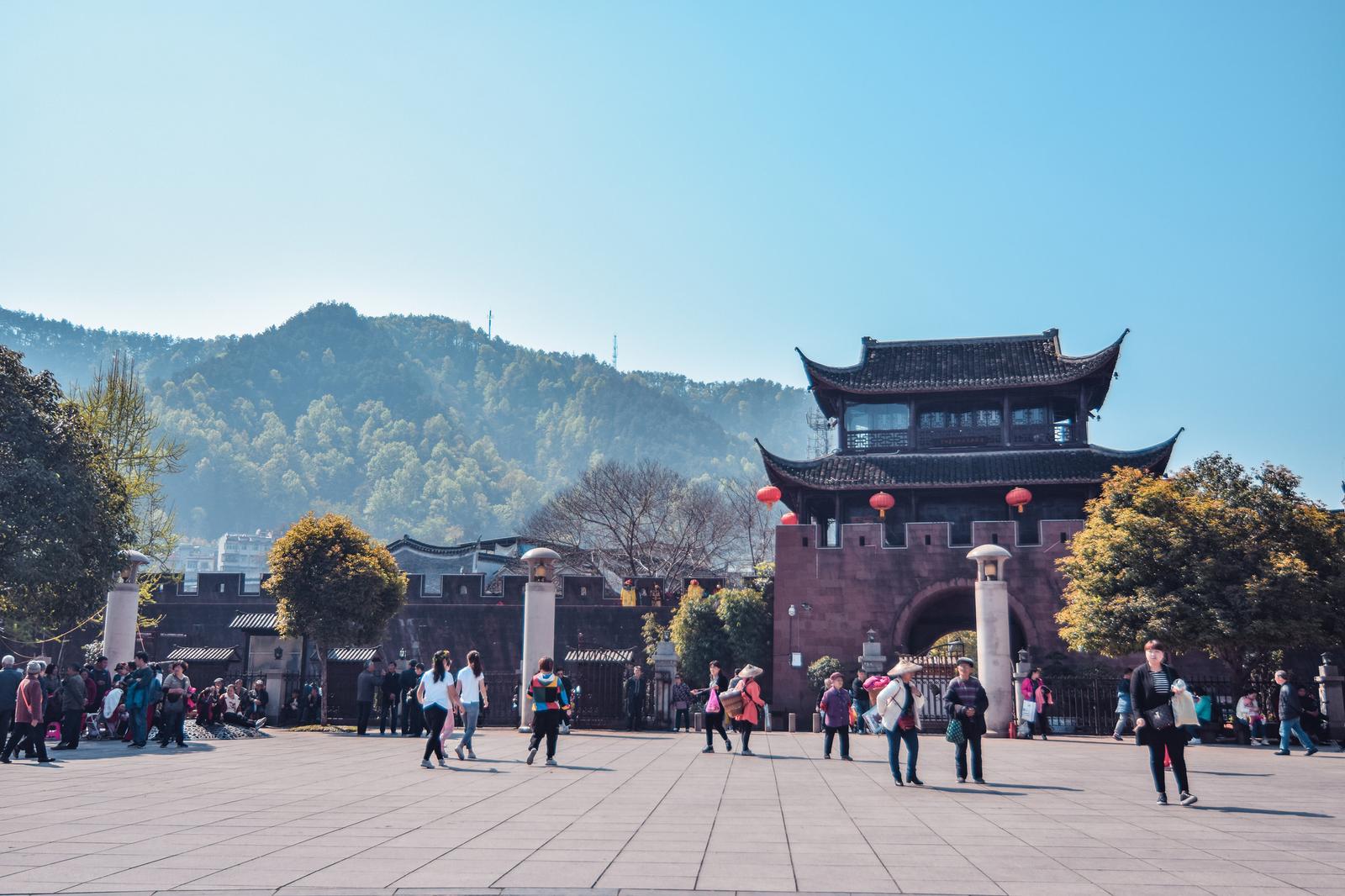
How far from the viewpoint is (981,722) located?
12539 millimetres

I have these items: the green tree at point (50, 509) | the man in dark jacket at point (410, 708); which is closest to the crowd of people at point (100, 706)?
the man in dark jacket at point (410, 708)

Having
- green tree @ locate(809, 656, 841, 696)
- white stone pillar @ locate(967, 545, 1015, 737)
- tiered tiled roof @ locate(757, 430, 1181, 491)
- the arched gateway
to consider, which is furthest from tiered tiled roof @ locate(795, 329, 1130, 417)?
white stone pillar @ locate(967, 545, 1015, 737)

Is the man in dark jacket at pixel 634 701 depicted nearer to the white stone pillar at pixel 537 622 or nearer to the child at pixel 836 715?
the white stone pillar at pixel 537 622

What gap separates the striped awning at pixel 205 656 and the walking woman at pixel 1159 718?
2496 centimetres

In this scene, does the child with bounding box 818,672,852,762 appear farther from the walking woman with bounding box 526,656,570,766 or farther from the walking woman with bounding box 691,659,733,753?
the walking woman with bounding box 526,656,570,766

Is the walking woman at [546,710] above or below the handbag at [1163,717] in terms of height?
below

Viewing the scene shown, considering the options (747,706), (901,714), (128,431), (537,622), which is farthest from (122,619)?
(128,431)

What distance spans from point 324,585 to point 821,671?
13.8m

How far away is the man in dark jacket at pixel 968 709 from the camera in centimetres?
1222

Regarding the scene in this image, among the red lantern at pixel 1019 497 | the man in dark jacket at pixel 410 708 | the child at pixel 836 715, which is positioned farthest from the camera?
the red lantern at pixel 1019 497

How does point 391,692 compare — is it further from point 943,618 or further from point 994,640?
point 943,618

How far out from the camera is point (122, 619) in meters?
22.1

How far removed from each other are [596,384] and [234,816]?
190m

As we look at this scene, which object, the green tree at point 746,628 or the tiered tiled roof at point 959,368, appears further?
the tiered tiled roof at point 959,368
